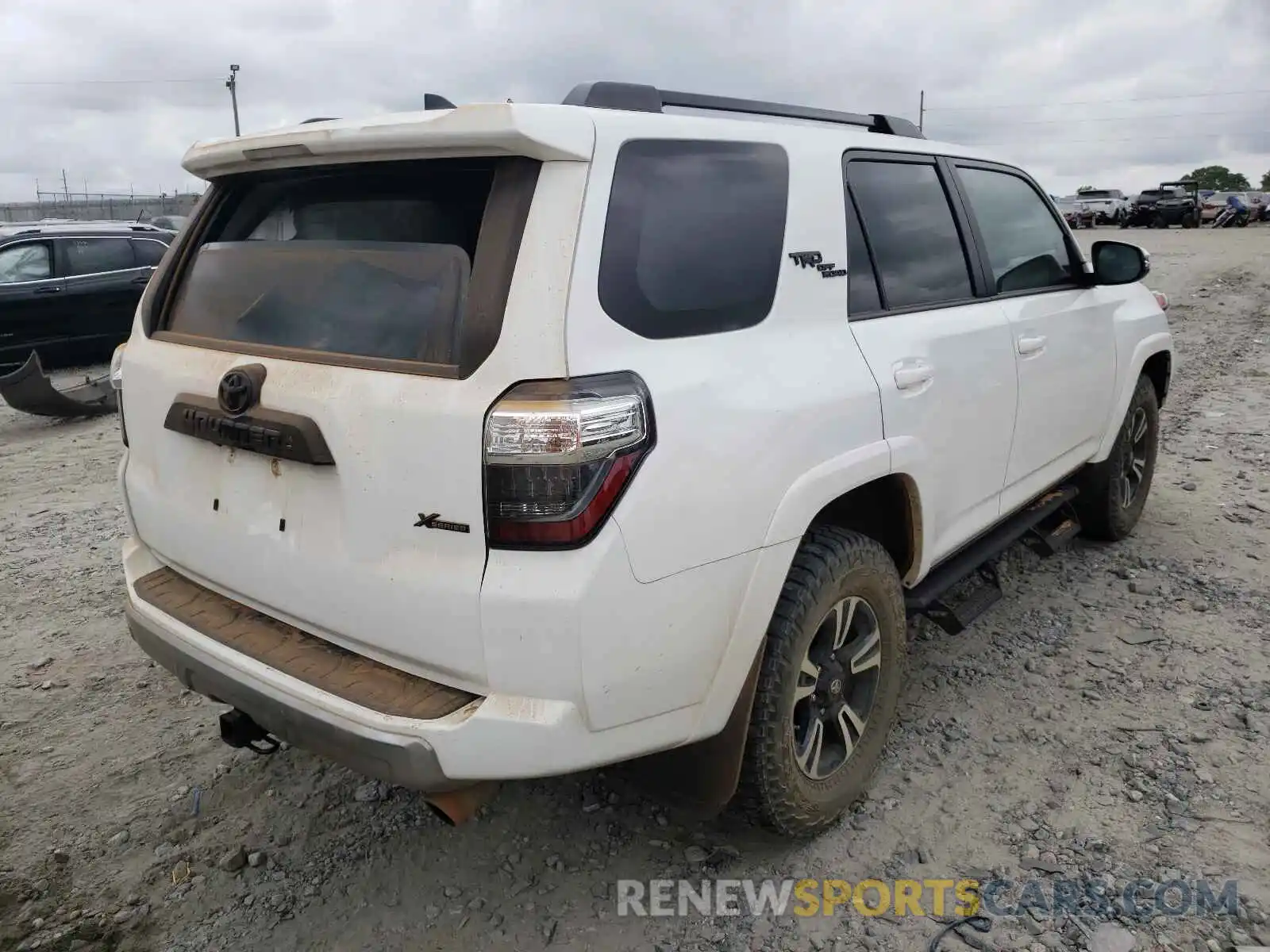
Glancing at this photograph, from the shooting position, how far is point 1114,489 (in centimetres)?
457

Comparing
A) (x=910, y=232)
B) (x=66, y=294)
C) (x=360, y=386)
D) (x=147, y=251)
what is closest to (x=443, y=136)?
(x=360, y=386)

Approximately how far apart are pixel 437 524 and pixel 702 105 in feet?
4.82

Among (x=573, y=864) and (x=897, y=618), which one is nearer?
(x=573, y=864)

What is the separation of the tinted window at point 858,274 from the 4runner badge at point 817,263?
→ 0.07 meters

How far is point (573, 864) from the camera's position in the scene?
8.50 feet

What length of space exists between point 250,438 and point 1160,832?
2.65 metres

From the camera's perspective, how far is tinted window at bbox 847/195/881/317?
264 cm

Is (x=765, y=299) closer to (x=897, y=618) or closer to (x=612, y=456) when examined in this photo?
(x=612, y=456)

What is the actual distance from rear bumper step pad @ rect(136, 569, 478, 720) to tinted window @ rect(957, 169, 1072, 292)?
2.59 meters

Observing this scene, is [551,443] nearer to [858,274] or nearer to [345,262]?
[345,262]

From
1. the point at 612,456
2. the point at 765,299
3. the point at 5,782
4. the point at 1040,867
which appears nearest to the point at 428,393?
the point at 612,456

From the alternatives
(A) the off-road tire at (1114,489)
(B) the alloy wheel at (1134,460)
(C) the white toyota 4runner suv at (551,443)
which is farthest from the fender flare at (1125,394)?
(C) the white toyota 4runner suv at (551,443)

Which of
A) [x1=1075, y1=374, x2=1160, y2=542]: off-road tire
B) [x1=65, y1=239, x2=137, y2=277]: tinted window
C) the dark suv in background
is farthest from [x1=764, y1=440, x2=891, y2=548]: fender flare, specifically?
[x1=65, y1=239, x2=137, y2=277]: tinted window

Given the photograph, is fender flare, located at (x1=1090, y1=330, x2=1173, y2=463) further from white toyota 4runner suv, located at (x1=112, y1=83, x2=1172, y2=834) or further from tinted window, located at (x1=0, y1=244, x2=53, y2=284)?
tinted window, located at (x1=0, y1=244, x2=53, y2=284)
